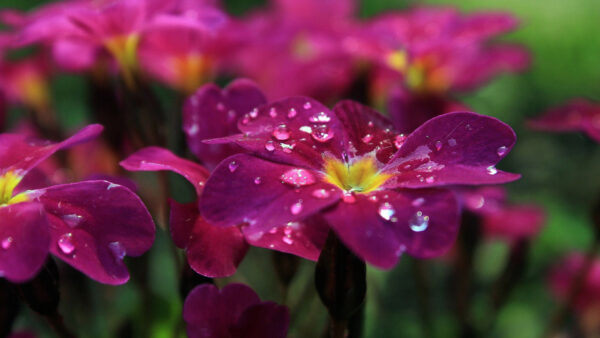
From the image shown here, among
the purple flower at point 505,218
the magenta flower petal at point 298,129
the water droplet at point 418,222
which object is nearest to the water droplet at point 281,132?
the magenta flower petal at point 298,129

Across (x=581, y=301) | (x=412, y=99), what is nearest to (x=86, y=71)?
(x=412, y=99)

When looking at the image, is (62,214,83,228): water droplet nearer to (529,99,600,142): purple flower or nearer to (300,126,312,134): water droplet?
(300,126,312,134): water droplet

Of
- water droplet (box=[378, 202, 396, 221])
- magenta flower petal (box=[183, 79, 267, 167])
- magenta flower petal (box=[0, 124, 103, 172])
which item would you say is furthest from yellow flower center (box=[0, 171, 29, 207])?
water droplet (box=[378, 202, 396, 221])

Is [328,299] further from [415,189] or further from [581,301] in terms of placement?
[581,301]

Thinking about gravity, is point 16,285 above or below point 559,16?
above

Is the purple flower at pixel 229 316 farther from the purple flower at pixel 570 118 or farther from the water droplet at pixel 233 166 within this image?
the purple flower at pixel 570 118

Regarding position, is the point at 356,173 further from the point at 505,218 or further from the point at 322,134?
the point at 505,218
